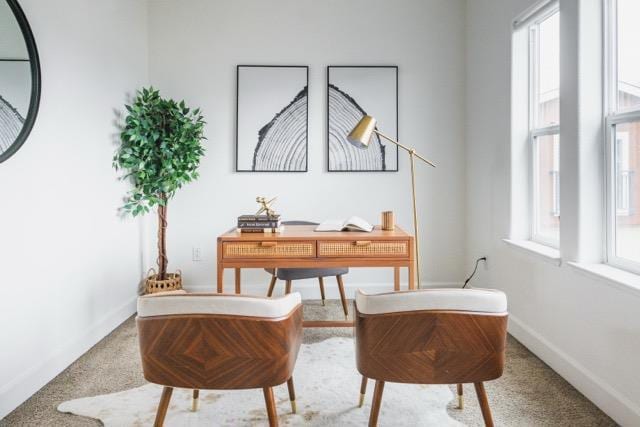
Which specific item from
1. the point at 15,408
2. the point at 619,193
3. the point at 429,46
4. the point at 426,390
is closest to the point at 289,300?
the point at 426,390

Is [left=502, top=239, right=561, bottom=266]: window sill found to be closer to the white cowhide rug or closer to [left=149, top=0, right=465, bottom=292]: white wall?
the white cowhide rug

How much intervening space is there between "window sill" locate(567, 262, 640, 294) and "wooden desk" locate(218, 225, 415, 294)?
0.83 metres

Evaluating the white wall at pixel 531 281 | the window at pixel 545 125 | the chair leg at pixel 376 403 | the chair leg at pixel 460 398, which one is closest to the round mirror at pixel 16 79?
the chair leg at pixel 376 403

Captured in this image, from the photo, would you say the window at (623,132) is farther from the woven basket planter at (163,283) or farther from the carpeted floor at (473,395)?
the woven basket planter at (163,283)

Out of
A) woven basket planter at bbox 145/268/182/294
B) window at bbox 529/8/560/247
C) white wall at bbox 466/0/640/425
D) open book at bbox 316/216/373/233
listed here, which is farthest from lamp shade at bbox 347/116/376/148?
woven basket planter at bbox 145/268/182/294

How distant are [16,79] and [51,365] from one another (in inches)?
56.6

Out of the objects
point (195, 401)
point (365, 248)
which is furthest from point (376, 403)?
point (365, 248)

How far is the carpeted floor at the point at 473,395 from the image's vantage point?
6.50 ft

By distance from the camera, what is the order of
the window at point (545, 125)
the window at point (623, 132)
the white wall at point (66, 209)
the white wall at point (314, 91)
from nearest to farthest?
→ the window at point (623, 132) < the white wall at point (66, 209) < the window at point (545, 125) < the white wall at point (314, 91)

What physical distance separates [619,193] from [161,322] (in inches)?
81.4

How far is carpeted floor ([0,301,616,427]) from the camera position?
6.50 ft

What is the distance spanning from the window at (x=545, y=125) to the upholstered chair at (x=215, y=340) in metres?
1.97

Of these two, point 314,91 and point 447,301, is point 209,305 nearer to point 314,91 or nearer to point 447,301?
point 447,301

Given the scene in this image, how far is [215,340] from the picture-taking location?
5.04 feet
